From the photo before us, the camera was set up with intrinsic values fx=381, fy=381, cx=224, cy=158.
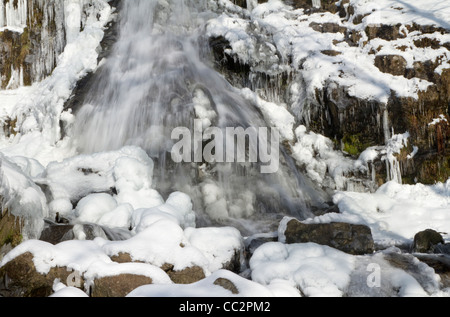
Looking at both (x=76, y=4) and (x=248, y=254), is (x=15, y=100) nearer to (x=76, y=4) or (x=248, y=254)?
(x=76, y=4)

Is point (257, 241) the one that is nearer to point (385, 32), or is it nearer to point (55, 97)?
point (385, 32)

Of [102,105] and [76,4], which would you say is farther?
[76,4]

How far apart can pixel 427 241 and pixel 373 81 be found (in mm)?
4911

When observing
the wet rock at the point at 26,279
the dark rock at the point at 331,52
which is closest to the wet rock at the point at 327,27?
the dark rock at the point at 331,52

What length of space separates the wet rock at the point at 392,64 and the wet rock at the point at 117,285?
825 cm

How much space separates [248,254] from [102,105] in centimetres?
635

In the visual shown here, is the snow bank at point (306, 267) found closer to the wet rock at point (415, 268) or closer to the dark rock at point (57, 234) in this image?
the wet rock at point (415, 268)

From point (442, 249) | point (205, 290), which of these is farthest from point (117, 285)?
point (442, 249)

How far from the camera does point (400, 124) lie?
8680mm

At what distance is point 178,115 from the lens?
30.0 feet

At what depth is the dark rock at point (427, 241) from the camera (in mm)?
5457

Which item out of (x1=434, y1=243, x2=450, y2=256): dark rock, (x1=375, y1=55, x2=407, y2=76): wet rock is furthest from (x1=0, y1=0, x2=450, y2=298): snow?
(x1=434, y1=243, x2=450, y2=256): dark rock
